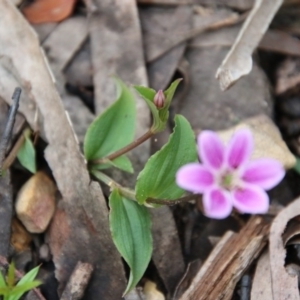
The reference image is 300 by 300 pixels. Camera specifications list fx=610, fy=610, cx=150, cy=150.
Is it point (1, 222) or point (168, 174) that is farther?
point (1, 222)

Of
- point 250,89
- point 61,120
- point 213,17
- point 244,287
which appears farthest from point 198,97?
point 244,287

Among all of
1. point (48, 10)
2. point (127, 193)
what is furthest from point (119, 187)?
point (48, 10)

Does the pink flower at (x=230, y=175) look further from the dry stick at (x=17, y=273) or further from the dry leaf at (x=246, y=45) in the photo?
the dry stick at (x=17, y=273)

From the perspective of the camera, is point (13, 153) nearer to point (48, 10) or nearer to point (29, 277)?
point (29, 277)

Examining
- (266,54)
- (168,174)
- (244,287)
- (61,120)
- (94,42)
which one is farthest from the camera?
(266,54)

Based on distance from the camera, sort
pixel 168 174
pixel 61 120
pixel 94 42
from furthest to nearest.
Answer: pixel 94 42 → pixel 61 120 → pixel 168 174

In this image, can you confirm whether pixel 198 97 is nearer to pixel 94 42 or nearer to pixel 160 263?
pixel 94 42

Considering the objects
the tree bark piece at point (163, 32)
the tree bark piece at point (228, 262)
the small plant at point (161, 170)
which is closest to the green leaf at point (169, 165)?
the small plant at point (161, 170)

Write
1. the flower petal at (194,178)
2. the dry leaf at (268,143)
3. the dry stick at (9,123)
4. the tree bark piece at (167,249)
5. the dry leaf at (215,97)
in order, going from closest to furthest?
the flower petal at (194,178), the dry stick at (9,123), the tree bark piece at (167,249), the dry leaf at (268,143), the dry leaf at (215,97)
